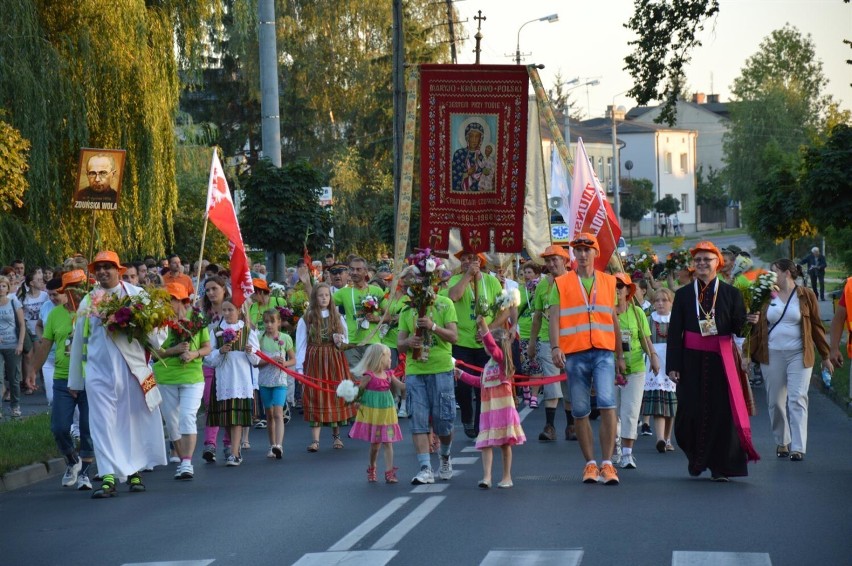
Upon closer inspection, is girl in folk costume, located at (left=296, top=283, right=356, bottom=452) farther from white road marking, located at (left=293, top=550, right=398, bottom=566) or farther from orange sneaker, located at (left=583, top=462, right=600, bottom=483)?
white road marking, located at (left=293, top=550, right=398, bottom=566)

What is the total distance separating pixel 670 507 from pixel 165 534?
3.52m

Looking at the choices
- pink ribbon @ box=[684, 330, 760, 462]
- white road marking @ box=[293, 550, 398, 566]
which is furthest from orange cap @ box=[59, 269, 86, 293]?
pink ribbon @ box=[684, 330, 760, 462]

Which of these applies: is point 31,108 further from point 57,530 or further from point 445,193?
point 57,530

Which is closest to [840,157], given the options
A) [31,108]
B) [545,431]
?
[545,431]

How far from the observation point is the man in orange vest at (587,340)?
1217 centimetres

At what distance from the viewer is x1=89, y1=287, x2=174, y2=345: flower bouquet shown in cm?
1236

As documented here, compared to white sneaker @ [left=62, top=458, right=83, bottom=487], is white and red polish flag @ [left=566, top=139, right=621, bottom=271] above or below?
above

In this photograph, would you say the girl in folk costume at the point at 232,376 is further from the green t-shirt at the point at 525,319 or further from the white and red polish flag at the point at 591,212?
the white and red polish flag at the point at 591,212

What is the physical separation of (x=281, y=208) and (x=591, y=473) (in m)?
15.8

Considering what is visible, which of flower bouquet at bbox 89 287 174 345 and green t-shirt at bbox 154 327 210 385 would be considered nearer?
flower bouquet at bbox 89 287 174 345

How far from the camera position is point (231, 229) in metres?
17.8

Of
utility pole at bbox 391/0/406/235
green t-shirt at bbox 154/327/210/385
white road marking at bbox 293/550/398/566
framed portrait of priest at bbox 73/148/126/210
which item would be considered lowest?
white road marking at bbox 293/550/398/566

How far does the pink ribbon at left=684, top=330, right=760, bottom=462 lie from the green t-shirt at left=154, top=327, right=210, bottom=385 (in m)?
4.46

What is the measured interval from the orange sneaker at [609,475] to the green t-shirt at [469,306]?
10.5ft
